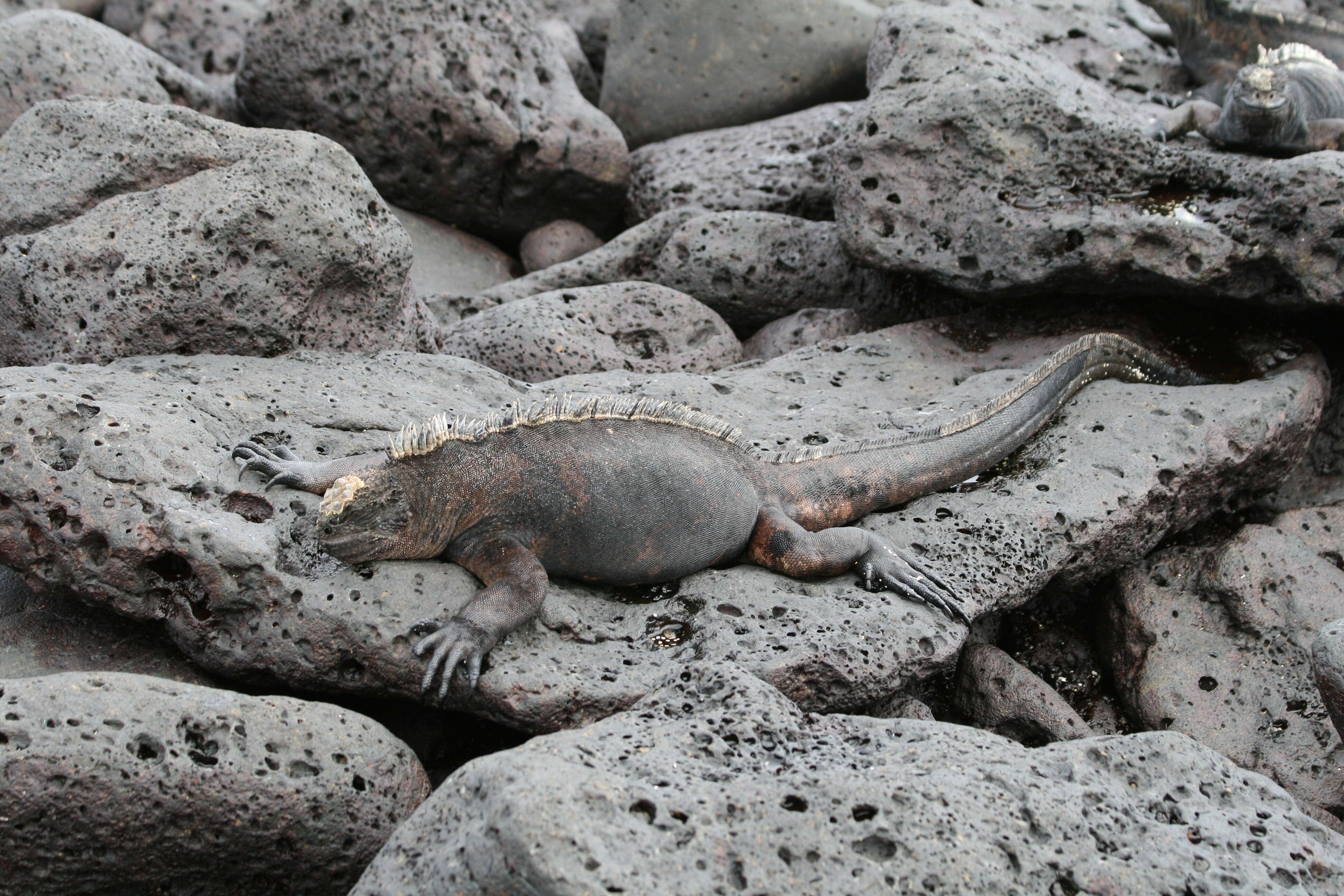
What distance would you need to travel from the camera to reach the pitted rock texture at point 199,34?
23.1ft

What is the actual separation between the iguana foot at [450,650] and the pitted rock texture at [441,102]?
151 inches

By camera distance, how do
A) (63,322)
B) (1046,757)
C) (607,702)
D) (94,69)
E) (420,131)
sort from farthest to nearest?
(420,131)
(94,69)
(63,322)
(607,702)
(1046,757)

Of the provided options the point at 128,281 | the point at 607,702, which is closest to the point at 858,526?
the point at 607,702

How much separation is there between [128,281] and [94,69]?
2465 mm

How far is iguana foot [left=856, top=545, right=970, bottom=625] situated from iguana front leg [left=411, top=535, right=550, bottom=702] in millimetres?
1087

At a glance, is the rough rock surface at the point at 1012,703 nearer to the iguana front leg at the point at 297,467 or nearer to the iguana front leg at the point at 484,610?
the iguana front leg at the point at 484,610

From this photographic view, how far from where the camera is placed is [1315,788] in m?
3.53

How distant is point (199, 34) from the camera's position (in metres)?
7.07

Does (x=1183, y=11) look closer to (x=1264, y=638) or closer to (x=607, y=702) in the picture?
(x=1264, y=638)

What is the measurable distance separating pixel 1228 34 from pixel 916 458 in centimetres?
402

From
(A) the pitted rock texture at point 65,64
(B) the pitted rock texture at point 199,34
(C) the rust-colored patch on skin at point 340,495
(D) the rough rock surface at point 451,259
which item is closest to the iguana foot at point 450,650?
(C) the rust-colored patch on skin at point 340,495

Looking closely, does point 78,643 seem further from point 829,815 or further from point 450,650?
point 829,815

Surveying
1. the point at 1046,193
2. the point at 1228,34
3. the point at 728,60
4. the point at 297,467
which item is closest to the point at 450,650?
the point at 297,467

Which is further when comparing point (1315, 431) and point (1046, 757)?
point (1315, 431)
